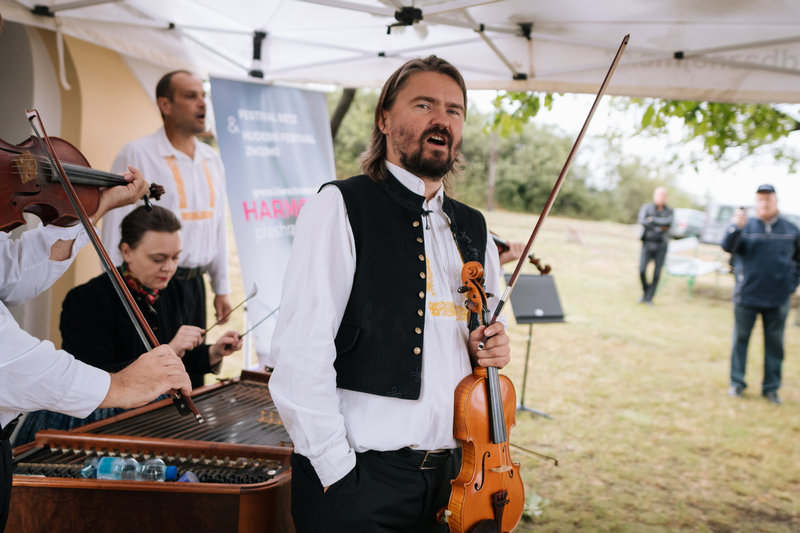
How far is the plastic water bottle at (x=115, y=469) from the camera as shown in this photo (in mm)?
1792

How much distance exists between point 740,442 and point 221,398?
178 inches

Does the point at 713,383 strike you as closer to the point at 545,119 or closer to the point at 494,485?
the point at 494,485

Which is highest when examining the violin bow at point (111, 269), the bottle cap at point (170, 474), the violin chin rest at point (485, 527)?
the violin bow at point (111, 269)

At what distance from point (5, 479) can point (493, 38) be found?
329cm

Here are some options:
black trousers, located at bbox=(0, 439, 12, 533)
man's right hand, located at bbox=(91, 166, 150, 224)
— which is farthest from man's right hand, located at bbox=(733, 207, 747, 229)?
black trousers, located at bbox=(0, 439, 12, 533)

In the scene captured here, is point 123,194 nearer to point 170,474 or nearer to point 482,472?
point 170,474

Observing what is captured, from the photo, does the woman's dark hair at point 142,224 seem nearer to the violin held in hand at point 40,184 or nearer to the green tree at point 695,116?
the violin held in hand at point 40,184

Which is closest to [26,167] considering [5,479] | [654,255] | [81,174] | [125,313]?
[81,174]

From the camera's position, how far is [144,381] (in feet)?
4.77

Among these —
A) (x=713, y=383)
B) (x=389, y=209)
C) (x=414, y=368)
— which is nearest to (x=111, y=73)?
(x=389, y=209)

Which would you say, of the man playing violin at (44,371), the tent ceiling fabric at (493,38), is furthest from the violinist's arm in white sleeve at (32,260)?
the tent ceiling fabric at (493,38)

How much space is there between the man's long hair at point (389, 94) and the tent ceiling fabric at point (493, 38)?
3.82 ft

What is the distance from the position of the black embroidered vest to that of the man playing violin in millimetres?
448

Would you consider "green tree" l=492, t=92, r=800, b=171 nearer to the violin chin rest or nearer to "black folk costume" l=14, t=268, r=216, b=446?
"black folk costume" l=14, t=268, r=216, b=446
